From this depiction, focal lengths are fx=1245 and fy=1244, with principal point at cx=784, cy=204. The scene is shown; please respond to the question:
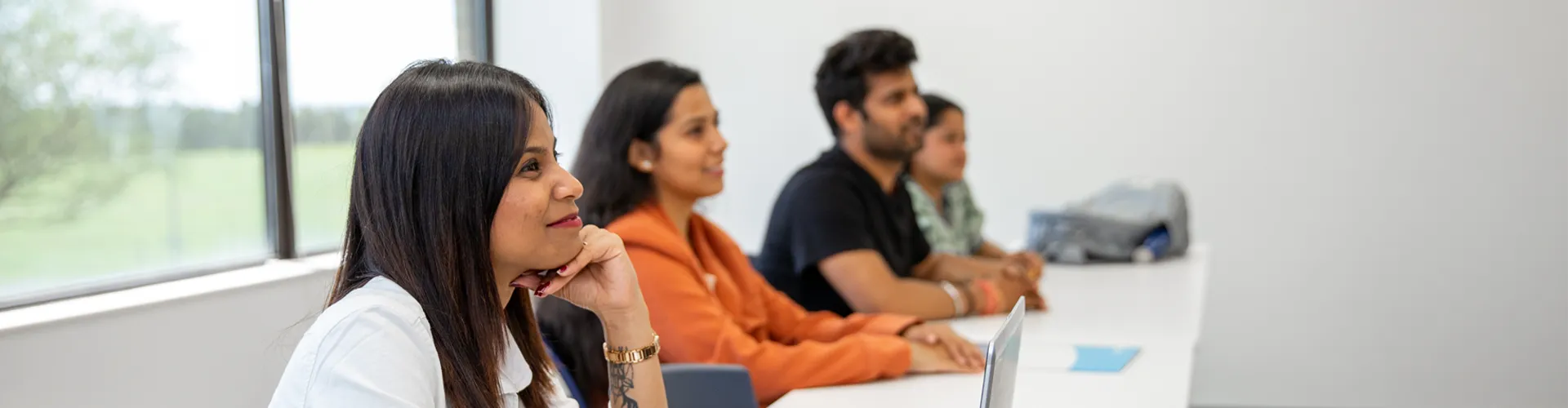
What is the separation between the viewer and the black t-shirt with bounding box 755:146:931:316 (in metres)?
2.53

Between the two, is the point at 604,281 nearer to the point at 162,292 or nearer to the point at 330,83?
the point at 162,292

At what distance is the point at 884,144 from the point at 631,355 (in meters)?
1.44

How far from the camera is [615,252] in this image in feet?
4.94

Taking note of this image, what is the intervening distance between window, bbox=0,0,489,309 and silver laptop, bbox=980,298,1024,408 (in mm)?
1273

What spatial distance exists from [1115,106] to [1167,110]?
19 cm

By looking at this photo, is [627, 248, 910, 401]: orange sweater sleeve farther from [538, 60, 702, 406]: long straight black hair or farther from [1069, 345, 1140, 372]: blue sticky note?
[1069, 345, 1140, 372]: blue sticky note

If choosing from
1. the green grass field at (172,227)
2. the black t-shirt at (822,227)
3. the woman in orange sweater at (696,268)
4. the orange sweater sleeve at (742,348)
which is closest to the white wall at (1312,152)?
the green grass field at (172,227)

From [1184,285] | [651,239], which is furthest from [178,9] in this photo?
[1184,285]

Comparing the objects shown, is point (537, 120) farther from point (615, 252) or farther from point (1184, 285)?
point (1184, 285)

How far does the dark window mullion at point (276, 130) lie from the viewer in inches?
117

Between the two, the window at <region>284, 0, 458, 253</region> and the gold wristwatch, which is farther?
the window at <region>284, 0, 458, 253</region>

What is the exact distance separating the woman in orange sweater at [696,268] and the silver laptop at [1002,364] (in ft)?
1.74

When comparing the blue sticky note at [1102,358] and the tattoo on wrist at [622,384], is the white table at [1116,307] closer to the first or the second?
the blue sticky note at [1102,358]

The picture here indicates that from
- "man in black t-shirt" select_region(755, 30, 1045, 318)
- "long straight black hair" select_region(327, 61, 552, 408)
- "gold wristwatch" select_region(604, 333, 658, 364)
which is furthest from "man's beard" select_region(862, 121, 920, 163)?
"long straight black hair" select_region(327, 61, 552, 408)
